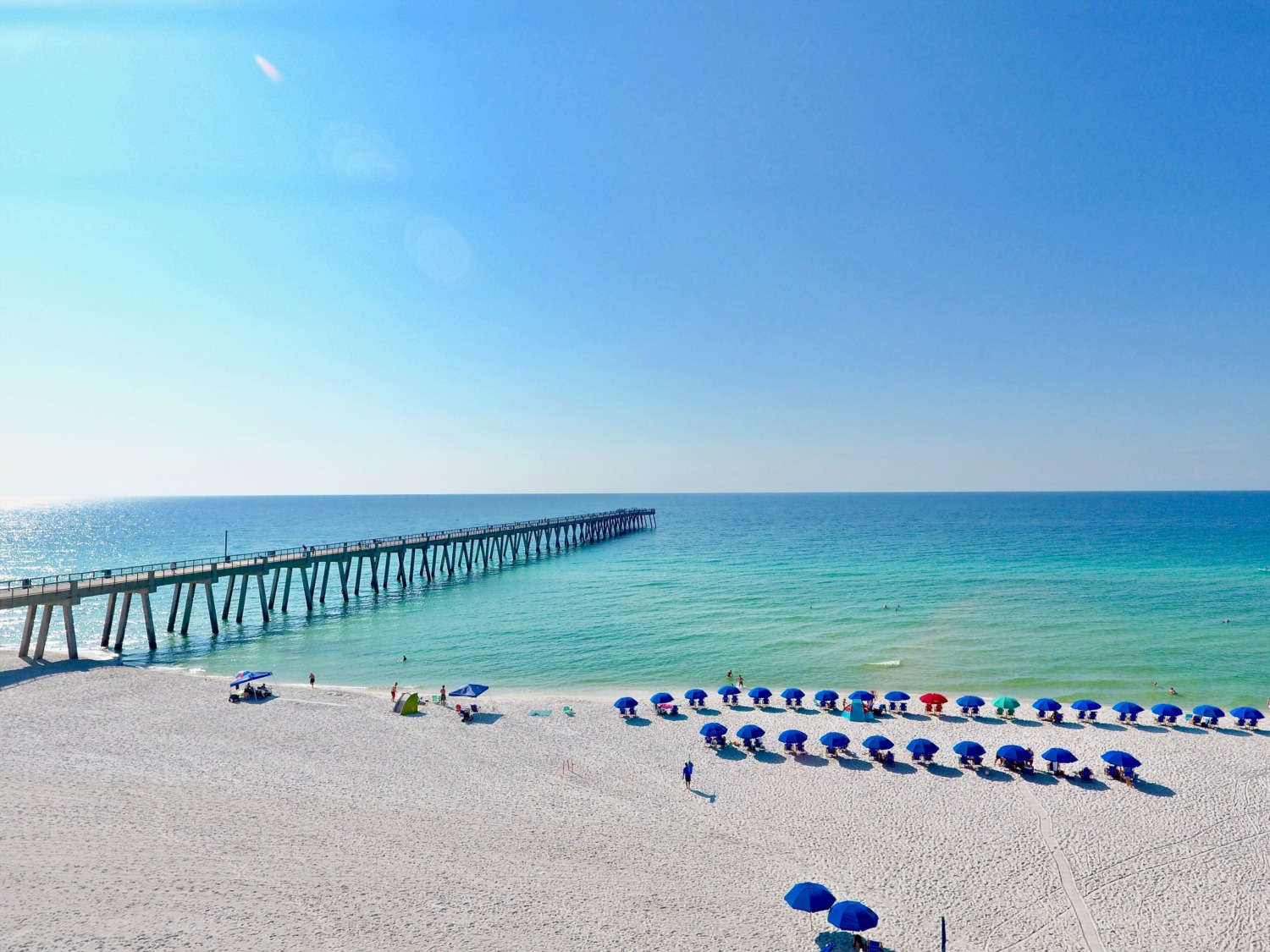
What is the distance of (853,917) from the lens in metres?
11.6

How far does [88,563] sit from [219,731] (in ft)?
253

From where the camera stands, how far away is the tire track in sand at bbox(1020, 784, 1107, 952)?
40.2ft

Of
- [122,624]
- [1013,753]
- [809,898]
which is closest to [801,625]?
[1013,753]

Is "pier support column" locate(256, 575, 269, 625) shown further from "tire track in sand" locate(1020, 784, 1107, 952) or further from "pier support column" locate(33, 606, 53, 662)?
"tire track in sand" locate(1020, 784, 1107, 952)

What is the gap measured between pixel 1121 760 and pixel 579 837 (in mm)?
15792

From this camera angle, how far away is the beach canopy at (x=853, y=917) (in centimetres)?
1146

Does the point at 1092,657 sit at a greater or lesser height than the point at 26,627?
lesser

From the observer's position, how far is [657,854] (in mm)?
14984

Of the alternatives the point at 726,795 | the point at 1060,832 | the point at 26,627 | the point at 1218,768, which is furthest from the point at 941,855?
the point at 26,627

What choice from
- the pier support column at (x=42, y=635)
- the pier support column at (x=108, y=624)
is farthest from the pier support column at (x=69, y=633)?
the pier support column at (x=108, y=624)

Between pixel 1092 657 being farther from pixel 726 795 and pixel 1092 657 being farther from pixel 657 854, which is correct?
pixel 657 854

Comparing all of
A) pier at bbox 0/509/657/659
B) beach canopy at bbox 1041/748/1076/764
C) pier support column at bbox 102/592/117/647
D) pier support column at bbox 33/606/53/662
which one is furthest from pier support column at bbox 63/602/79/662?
beach canopy at bbox 1041/748/1076/764

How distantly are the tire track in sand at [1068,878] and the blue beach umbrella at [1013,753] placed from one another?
1160 millimetres

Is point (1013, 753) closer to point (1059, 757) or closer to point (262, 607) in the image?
point (1059, 757)
